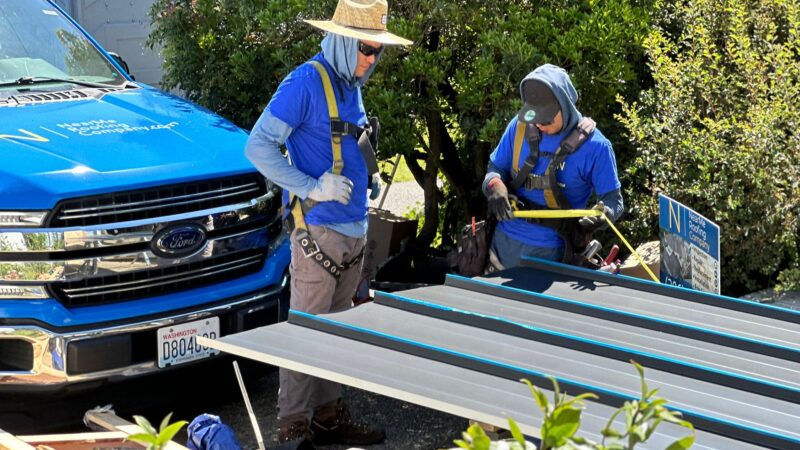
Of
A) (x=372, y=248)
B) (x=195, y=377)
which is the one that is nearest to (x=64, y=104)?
(x=195, y=377)

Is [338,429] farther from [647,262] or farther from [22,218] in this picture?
[647,262]

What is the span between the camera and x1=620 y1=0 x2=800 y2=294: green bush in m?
5.86

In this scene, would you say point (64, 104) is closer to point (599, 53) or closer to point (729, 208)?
point (599, 53)

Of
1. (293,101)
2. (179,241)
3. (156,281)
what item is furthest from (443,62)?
(156,281)

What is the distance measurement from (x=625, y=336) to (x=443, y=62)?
3306 mm

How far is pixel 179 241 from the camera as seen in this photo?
4863mm

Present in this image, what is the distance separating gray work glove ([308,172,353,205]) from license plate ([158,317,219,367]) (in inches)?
33.3

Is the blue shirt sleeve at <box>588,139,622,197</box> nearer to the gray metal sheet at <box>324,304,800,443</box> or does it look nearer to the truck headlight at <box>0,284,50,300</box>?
the gray metal sheet at <box>324,304,800,443</box>

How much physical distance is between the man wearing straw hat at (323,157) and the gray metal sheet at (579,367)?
29.2 inches

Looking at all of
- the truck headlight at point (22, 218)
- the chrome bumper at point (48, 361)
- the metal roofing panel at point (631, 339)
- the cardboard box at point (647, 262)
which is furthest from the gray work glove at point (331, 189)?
the cardboard box at point (647, 262)

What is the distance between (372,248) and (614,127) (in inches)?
68.1

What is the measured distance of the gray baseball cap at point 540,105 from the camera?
4781mm

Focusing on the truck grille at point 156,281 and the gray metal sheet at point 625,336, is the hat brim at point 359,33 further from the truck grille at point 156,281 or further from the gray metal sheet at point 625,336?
the truck grille at point 156,281

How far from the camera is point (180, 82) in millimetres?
7773
